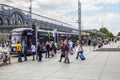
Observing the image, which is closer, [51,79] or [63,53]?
[51,79]

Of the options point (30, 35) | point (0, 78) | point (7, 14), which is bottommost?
point (0, 78)

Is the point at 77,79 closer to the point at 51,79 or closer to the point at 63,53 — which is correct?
the point at 51,79

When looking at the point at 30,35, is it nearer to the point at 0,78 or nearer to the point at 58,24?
the point at 0,78

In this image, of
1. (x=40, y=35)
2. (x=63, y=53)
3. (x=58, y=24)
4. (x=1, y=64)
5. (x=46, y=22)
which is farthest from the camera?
(x=58, y=24)

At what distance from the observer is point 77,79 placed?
44.4ft

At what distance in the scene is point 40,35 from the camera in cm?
4078

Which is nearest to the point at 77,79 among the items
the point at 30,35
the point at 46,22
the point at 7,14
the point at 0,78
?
the point at 0,78

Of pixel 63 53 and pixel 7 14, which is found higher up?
pixel 7 14

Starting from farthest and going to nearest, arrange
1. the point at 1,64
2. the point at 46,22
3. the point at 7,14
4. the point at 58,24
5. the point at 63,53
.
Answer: the point at 58,24
the point at 46,22
the point at 7,14
the point at 63,53
the point at 1,64

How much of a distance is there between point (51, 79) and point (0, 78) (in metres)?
2.50

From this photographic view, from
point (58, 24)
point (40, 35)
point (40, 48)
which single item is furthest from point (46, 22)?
point (40, 48)

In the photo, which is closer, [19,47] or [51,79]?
[51,79]

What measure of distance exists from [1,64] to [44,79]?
8152 millimetres

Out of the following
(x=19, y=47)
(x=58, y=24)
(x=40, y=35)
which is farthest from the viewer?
(x=58, y=24)
